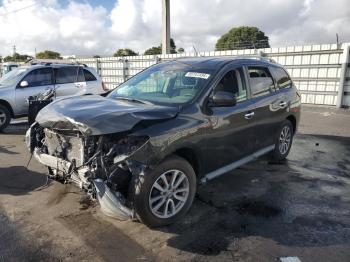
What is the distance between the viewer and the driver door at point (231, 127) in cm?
415

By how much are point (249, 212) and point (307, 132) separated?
220 inches

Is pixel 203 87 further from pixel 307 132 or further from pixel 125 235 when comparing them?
pixel 307 132

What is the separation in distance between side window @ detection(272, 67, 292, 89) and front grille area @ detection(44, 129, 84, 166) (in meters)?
3.67

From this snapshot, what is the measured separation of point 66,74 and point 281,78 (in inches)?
266

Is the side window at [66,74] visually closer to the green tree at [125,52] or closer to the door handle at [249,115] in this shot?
the door handle at [249,115]

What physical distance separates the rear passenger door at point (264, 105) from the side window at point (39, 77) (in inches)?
267

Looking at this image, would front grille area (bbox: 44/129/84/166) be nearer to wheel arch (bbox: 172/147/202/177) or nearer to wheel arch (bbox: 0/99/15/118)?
wheel arch (bbox: 172/147/202/177)

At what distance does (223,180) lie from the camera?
517 cm

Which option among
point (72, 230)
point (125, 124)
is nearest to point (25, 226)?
point (72, 230)

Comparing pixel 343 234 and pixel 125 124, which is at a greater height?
pixel 125 124

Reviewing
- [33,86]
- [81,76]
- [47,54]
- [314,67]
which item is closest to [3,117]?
[33,86]

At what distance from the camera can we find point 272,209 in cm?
423

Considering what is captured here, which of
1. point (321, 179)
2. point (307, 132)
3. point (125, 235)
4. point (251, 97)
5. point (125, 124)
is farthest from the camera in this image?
point (307, 132)

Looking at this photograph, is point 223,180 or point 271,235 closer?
point 271,235
